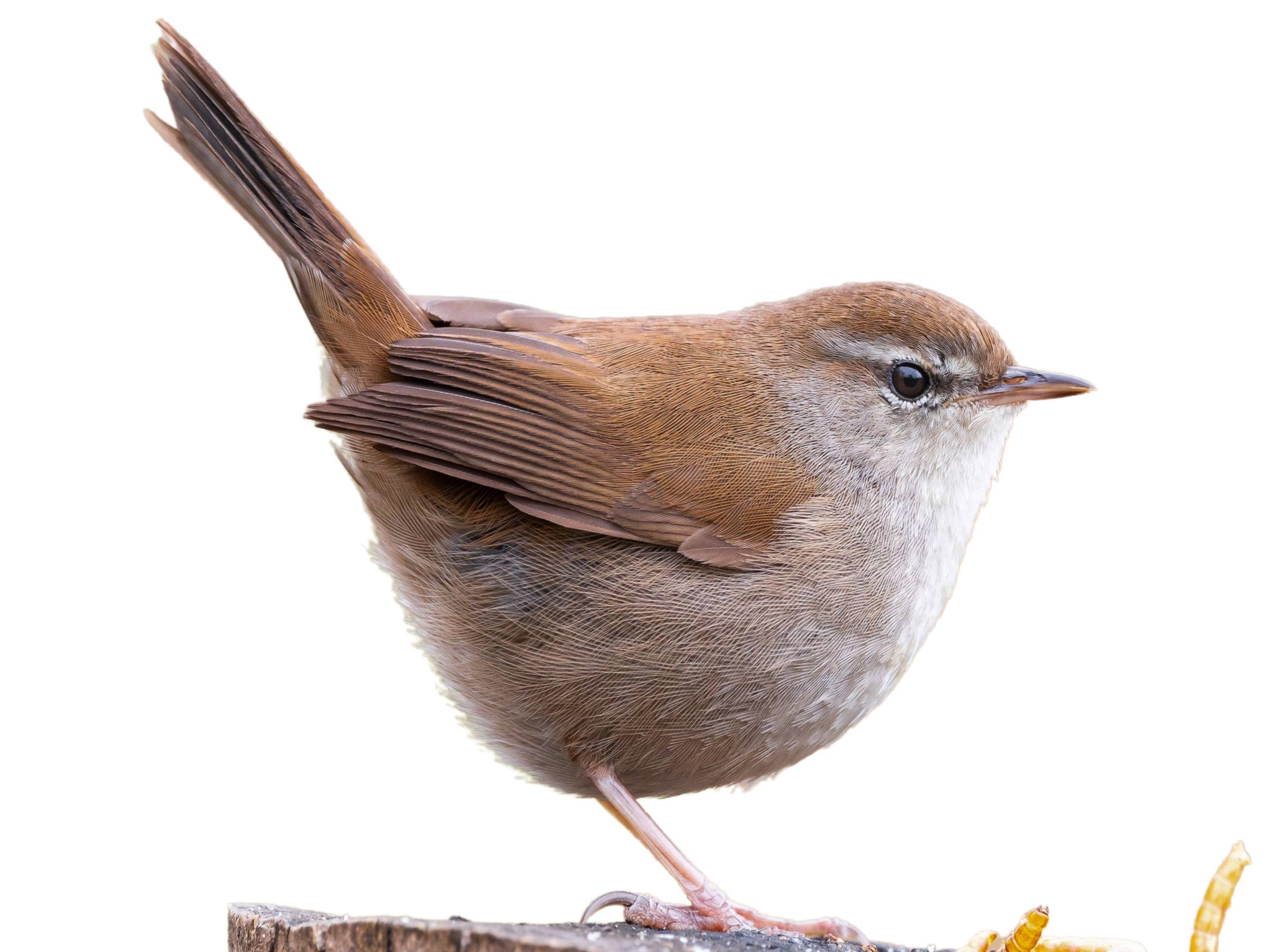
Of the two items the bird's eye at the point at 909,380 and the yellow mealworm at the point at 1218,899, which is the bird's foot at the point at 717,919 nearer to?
the yellow mealworm at the point at 1218,899

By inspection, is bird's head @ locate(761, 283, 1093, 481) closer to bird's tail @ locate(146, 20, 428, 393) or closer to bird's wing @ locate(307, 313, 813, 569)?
bird's wing @ locate(307, 313, 813, 569)

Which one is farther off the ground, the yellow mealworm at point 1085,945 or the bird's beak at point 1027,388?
the bird's beak at point 1027,388

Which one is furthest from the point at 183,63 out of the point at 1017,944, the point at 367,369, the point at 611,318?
the point at 1017,944

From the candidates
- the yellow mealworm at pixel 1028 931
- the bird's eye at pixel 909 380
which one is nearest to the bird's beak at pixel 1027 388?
the bird's eye at pixel 909 380

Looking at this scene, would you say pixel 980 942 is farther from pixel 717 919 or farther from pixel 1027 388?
pixel 1027 388

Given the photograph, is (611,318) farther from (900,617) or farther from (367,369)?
(900,617)

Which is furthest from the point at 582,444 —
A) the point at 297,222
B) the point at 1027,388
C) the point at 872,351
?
the point at 1027,388
